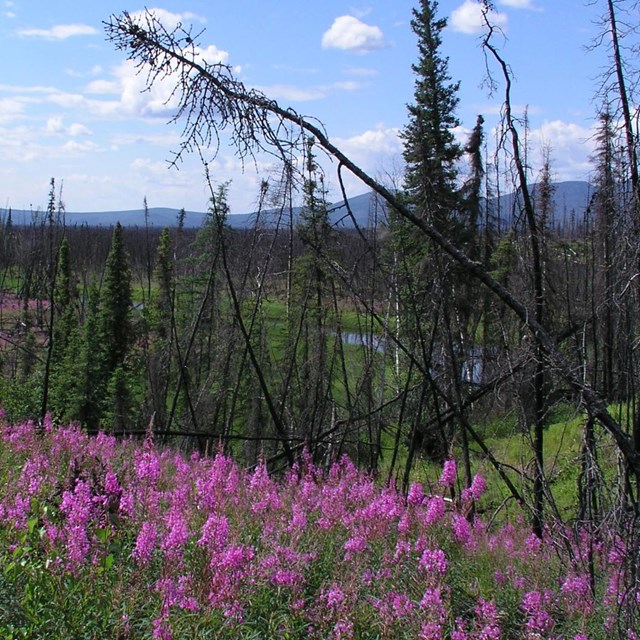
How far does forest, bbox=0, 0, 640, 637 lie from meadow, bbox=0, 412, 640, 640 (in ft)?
1.46

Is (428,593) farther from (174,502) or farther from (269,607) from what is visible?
(174,502)

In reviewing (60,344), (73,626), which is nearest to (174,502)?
(73,626)

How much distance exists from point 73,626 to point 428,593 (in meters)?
1.61

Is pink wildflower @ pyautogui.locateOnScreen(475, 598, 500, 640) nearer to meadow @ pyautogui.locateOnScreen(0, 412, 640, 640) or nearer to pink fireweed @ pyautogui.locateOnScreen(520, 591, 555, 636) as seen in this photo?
meadow @ pyautogui.locateOnScreen(0, 412, 640, 640)

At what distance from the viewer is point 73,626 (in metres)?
2.90

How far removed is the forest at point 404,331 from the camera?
3732 mm

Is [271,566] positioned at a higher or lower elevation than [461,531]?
higher

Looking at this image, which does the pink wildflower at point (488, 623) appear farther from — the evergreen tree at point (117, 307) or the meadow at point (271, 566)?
the evergreen tree at point (117, 307)

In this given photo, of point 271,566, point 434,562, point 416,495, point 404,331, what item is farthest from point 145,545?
point 404,331

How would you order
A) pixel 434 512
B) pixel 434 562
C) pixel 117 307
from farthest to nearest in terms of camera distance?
pixel 117 307 → pixel 434 512 → pixel 434 562

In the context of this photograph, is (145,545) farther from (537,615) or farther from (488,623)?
(537,615)

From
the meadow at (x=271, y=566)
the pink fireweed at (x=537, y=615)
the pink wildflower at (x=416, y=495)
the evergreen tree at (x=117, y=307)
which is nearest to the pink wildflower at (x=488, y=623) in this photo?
the meadow at (x=271, y=566)

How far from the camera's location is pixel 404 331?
439 inches

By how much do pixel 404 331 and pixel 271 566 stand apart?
786 cm
